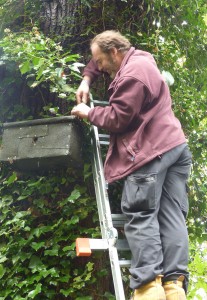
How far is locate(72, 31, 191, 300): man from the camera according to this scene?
213cm

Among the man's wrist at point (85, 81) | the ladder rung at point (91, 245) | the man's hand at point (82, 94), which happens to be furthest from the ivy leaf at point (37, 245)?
the man's wrist at point (85, 81)

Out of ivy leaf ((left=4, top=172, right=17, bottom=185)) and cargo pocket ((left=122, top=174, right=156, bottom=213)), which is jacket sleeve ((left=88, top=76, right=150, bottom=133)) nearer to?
cargo pocket ((left=122, top=174, right=156, bottom=213))

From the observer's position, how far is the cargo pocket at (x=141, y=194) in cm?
223

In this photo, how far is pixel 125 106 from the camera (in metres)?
2.34

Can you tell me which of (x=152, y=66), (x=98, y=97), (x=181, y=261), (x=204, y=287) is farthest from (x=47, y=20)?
(x=204, y=287)

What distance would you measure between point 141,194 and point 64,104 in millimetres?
1206

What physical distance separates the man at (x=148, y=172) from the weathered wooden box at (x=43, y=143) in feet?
0.60

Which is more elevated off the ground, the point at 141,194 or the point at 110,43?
the point at 110,43

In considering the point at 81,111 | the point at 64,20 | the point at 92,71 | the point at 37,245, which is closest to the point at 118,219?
the point at 37,245

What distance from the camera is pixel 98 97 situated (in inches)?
127

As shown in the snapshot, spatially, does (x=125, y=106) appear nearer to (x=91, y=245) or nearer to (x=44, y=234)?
(x=91, y=245)

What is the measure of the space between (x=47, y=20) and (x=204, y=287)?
335 cm

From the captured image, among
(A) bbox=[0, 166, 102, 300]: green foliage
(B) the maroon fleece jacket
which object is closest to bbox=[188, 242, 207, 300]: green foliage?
(A) bbox=[0, 166, 102, 300]: green foliage

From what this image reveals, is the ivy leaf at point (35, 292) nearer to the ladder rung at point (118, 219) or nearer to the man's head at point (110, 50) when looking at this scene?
the ladder rung at point (118, 219)
